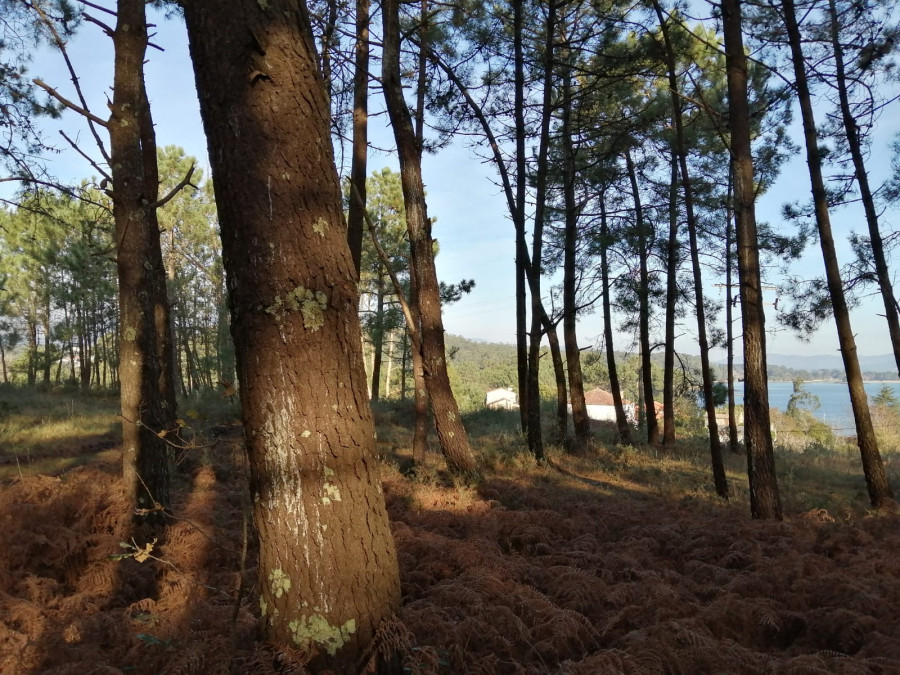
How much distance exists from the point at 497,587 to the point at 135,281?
3.69m

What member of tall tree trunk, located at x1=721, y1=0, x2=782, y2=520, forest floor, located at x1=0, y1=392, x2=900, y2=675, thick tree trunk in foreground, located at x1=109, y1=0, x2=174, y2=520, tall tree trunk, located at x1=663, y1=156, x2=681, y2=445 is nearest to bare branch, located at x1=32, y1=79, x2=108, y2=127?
thick tree trunk in foreground, located at x1=109, y1=0, x2=174, y2=520

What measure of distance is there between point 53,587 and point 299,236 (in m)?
2.87

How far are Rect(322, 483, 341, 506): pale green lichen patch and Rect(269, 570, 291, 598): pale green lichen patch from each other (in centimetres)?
33

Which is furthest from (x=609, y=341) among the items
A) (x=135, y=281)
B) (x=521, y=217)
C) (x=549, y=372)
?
(x=549, y=372)

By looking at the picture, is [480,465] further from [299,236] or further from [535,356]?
[299,236]

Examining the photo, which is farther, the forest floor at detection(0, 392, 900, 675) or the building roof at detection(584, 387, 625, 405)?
the building roof at detection(584, 387, 625, 405)

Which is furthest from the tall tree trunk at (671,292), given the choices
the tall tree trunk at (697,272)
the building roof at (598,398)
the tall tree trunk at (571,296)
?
the building roof at (598,398)

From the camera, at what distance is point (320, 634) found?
2043mm

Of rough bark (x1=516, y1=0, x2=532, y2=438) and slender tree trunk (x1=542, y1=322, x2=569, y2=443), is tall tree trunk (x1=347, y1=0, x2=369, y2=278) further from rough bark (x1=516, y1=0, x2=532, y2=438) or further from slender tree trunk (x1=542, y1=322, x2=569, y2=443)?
slender tree trunk (x1=542, y1=322, x2=569, y2=443)

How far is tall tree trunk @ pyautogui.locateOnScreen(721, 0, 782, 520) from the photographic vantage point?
5957 mm

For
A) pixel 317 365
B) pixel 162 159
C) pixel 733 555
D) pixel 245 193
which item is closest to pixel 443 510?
pixel 733 555

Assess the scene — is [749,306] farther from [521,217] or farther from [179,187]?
[179,187]

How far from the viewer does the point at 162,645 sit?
2.26m

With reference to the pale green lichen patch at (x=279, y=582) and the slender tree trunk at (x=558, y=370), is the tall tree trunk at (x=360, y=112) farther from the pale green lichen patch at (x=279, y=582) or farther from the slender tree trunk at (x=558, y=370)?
the pale green lichen patch at (x=279, y=582)
